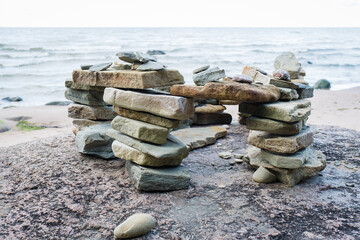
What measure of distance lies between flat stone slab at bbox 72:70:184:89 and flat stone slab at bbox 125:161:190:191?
87 cm

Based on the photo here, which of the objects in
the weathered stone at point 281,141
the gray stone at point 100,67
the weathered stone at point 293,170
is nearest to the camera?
the weathered stone at point 281,141

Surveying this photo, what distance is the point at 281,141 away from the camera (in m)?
3.54

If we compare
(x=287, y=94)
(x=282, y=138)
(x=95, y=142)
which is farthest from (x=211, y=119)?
(x=282, y=138)

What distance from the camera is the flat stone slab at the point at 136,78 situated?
349 centimetres

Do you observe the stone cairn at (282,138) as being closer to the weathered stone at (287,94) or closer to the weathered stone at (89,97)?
the weathered stone at (287,94)

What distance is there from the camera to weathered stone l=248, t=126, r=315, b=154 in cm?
349

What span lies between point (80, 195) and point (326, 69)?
76.7ft

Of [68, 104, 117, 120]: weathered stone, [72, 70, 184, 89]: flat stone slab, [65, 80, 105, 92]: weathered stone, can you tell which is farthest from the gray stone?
[68, 104, 117, 120]: weathered stone

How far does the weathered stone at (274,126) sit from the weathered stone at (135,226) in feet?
5.02

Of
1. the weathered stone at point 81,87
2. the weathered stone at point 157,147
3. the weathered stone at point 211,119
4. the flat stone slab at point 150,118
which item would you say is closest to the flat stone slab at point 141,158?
the weathered stone at point 157,147

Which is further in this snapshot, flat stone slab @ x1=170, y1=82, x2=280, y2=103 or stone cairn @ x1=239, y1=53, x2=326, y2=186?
stone cairn @ x1=239, y1=53, x2=326, y2=186

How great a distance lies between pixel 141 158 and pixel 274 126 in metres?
1.42

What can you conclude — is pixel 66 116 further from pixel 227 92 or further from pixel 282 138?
pixel 282 138

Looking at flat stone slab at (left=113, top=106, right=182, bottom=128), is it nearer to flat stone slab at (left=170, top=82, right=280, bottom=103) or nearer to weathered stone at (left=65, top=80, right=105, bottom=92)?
flat stone slab at (left=170, top=82, right=280, bottom=103)
